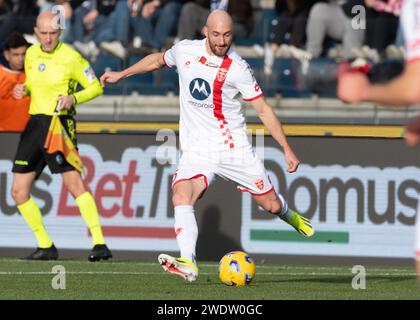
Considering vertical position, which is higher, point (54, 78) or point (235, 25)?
point (235, 25)

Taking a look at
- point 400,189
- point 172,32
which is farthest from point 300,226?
point 172,32

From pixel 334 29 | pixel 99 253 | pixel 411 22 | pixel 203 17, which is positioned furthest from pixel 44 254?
pixel 411 22

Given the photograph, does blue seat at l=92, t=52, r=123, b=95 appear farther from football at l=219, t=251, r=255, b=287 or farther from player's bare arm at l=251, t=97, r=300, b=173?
football at l=219, t=251, r=255, b=287

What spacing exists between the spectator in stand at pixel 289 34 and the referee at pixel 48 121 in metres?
4.24

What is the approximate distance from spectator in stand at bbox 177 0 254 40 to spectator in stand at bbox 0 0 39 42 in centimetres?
224

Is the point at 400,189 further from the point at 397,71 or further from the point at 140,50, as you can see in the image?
the point at 140,50

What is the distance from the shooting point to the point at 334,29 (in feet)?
56.8

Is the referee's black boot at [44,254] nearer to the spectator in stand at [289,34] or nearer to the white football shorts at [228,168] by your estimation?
the white football shorts at [228,168]

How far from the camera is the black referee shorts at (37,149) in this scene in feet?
43.6

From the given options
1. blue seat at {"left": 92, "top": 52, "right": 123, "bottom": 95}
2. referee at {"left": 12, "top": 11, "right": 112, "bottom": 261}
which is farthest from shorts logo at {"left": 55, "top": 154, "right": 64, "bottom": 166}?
blue seat at {"left": 92, "top": 52, "right": 123, "bottom": 95}

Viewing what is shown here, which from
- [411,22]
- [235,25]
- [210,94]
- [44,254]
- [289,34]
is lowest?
[44,254]

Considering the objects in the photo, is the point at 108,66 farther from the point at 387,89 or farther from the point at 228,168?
the point at 387,89

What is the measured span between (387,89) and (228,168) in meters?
5.48

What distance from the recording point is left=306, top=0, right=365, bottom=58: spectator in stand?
1716 cm
